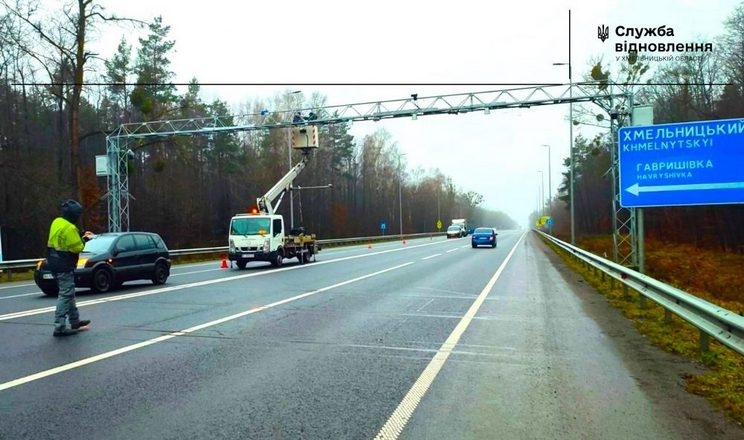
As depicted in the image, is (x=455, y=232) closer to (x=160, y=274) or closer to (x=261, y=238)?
(x=261, y=238)

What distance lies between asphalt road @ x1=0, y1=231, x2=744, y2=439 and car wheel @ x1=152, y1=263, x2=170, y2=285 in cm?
448

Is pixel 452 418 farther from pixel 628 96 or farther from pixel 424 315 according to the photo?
pixel 628 96

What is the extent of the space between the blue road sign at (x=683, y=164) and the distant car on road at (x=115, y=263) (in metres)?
12.6

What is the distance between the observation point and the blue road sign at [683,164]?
1080 cm

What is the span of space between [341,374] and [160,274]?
483 inches

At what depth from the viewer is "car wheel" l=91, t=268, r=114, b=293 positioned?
49.6 feet

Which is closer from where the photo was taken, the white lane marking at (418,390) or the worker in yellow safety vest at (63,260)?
the white lane marking at (418,390)

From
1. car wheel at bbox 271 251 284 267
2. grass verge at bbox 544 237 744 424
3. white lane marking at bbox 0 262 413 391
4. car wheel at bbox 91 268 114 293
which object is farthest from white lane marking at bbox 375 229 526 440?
car wheel at bbox 271 251 284 267

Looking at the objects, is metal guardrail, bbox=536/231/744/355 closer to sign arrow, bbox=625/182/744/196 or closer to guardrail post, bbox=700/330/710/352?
guardrail post, bbox=700/330/710/352

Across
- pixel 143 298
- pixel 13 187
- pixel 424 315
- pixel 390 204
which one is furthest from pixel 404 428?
pixel 390 204

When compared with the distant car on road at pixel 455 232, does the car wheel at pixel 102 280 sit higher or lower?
higher

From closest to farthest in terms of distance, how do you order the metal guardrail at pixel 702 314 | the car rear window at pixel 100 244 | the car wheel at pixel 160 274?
Result: the metal guardrail at pixel 702 314, the car rear window at pixel 100 244, the car wheel at pixel 160 274

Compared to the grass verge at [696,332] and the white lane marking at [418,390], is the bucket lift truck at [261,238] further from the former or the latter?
the white lane marking at [418,390]

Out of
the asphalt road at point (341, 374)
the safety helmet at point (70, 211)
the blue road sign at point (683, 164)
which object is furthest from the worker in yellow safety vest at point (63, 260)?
the blue road sign at point (683, 164)
